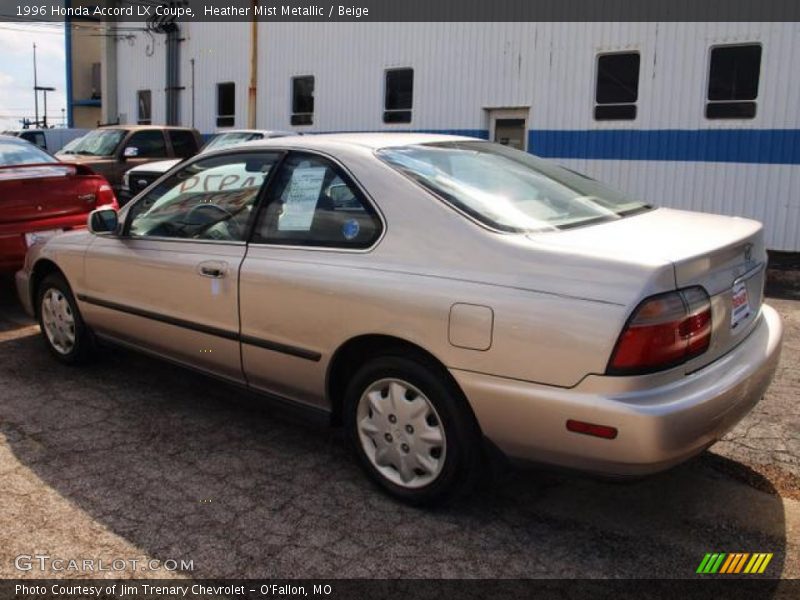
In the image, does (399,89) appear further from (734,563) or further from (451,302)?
(734,563)

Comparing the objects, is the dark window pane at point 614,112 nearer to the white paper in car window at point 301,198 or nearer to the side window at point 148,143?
the side window at point 148,143

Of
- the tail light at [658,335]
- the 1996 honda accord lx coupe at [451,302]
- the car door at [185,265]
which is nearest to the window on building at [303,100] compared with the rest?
the car door at [185,265]

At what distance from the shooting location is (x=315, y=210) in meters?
3.45

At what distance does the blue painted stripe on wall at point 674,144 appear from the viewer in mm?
10562

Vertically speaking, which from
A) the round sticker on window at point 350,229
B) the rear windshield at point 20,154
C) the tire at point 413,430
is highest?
the rear windshield at point 20,154

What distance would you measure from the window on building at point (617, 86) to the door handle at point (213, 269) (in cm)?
964

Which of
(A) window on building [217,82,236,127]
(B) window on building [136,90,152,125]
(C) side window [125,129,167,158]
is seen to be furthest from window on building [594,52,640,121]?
(B) window on building [136,90,152,125]

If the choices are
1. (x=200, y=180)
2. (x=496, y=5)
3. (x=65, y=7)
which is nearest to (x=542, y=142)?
(x=496, y=5)

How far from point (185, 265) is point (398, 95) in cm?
1182

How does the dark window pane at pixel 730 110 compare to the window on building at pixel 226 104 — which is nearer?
the dark window pane at pixel 730 110

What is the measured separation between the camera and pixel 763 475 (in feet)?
11.5

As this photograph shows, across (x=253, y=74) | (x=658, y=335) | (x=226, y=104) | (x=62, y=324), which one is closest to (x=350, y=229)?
(x=658, y=335)

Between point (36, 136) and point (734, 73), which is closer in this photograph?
point (734, 73)

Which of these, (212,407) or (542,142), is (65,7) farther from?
(212,407)
